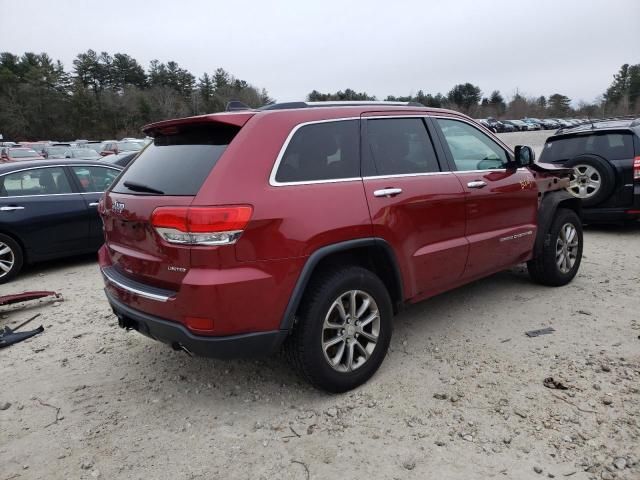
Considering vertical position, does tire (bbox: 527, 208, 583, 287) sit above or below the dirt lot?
above

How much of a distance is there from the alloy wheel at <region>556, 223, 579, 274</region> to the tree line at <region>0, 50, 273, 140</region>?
184 feet

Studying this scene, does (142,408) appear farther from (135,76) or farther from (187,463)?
(135,76)

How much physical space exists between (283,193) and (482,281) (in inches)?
129

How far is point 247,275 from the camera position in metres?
2.52

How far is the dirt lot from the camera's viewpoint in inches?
96.5

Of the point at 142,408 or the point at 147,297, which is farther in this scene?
the point at 142,408

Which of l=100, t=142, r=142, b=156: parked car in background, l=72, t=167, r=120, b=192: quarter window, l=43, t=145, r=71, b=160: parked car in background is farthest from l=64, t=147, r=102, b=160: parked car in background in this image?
l=72, t=167, r=120, b=192: quarter window

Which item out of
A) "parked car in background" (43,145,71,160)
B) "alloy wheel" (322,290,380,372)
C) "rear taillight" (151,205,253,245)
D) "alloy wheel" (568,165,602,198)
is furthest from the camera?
"parked car in background" (43,145,71,160)

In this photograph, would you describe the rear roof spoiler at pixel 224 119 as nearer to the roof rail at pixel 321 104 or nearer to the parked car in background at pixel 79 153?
the roof rail at pixel 321 104

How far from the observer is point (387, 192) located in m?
3.12

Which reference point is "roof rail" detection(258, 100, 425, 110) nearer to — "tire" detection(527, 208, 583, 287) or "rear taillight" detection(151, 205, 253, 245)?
"rear taillight" detection(151, 205, 253, 245)

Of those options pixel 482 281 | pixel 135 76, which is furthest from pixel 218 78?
pixel 482 281

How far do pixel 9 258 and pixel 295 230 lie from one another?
4.98m

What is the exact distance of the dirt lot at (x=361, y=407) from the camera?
2.45 metres
